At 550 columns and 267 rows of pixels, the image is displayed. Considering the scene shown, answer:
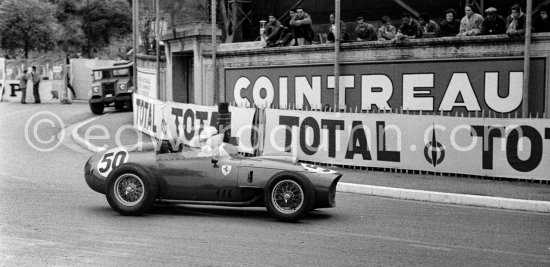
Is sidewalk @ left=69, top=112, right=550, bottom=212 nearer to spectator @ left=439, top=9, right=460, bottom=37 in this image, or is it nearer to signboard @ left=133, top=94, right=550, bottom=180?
signboard @ left=133, top=94, right=550, bottom=180

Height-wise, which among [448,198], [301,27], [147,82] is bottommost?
[448,198]

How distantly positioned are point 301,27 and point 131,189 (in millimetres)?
10808

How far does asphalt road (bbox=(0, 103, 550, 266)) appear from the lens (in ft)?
26.0

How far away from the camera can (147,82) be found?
28.8 metres

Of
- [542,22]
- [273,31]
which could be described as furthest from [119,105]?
[542,22]

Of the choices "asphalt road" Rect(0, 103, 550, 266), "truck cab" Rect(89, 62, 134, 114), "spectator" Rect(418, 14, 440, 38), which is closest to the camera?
"asphalt road" Rect(0, 103, 550, 266)

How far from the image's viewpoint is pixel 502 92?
16.9 meters

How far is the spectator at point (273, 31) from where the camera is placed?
67.8 feet

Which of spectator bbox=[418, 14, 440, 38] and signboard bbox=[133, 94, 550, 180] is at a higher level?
spectator bbox=[418, 14, 440, 38]

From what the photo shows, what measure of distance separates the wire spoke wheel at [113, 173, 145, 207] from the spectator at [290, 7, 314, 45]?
34.3 feet

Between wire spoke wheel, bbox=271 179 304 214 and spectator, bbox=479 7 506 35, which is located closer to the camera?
wire spoke wheel, bbox=271 179 304 214

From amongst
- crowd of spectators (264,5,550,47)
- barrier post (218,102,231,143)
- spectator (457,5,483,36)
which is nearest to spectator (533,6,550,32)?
crowd of spectators (264,5,550,47)

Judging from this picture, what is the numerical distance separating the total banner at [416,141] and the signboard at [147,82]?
35.9ft

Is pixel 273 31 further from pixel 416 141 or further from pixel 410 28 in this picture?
pixel 416 141
